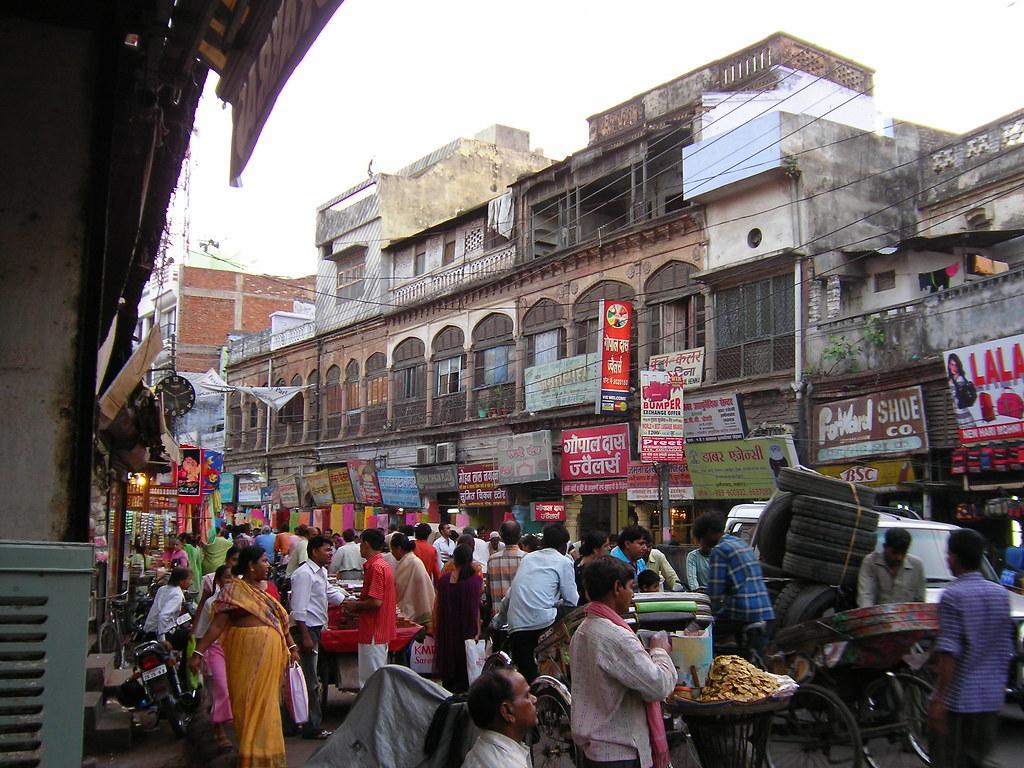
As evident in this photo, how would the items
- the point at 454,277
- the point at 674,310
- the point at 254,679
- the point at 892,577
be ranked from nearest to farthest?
the point at 254,679
the point at 892,577
the point at 674,310
the point at 454,277

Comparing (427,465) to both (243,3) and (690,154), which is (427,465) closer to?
Answer: (690,154)

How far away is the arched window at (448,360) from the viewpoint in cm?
3278

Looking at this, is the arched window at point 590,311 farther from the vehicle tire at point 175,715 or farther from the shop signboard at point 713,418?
the vehicle tire at point 175,715

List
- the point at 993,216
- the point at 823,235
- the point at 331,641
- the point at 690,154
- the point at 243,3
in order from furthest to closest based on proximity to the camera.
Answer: the point at 690,154, the point at 823,235, the point at 993,216, the point at 331,641, the point at 243,3

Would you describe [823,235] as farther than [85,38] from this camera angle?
Yes

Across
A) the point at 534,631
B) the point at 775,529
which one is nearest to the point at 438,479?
the point at 775,529

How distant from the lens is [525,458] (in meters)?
28.2

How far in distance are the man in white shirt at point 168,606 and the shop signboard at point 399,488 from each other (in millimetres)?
21320

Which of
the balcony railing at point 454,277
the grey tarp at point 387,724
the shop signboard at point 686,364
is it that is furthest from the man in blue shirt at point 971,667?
the balcony railing at point 454,277

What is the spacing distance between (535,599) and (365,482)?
25.9 meters

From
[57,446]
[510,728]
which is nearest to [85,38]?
[57,446]

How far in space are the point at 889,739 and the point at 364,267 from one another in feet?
112

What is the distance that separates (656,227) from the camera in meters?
25.1

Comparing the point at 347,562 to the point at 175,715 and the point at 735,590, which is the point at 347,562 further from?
the point at 735,590
